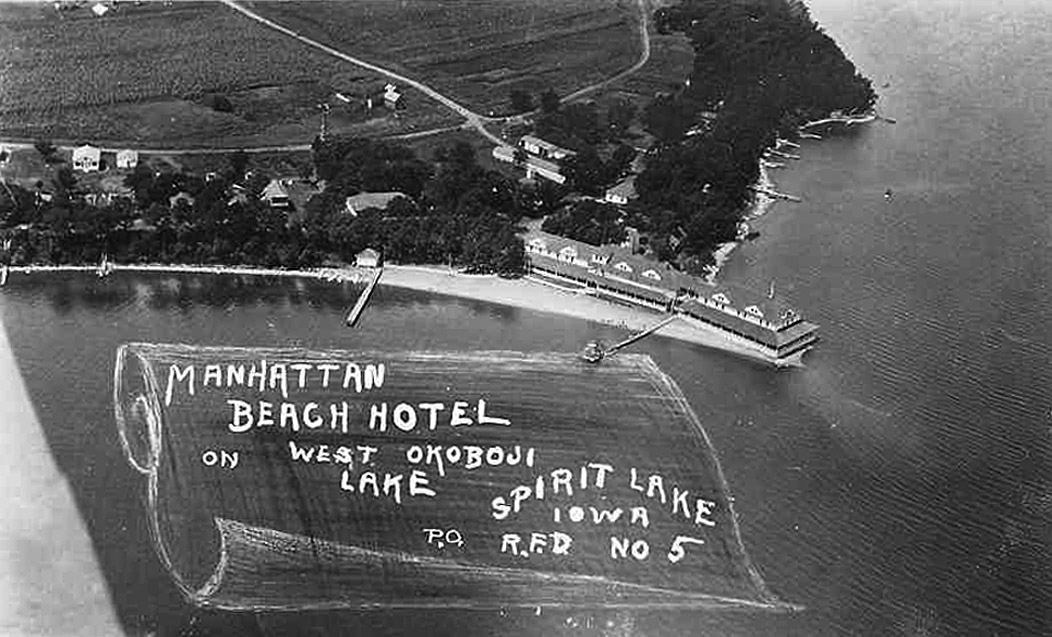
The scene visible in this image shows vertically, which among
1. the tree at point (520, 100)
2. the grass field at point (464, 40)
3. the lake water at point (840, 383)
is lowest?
the lake water at point (840, 383)

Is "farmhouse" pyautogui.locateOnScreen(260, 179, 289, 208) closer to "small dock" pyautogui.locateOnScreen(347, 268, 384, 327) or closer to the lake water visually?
the lake water

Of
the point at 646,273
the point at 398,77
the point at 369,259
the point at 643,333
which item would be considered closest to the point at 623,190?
the point at 646,273

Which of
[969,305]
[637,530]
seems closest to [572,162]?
[969,305]

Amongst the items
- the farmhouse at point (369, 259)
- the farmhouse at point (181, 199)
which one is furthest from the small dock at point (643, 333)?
the farmhouse at point (181, 199)

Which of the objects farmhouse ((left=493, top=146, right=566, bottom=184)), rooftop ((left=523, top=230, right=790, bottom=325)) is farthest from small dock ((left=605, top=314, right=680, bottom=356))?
farmhouse ((left=493, top=146, right=566, bottom=184))

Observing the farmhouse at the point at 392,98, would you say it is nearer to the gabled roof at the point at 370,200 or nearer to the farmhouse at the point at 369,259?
the gabled roof at the point at 370,200

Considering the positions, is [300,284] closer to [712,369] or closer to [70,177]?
[70,177]

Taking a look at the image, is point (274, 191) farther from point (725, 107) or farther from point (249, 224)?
point (725, 107)
